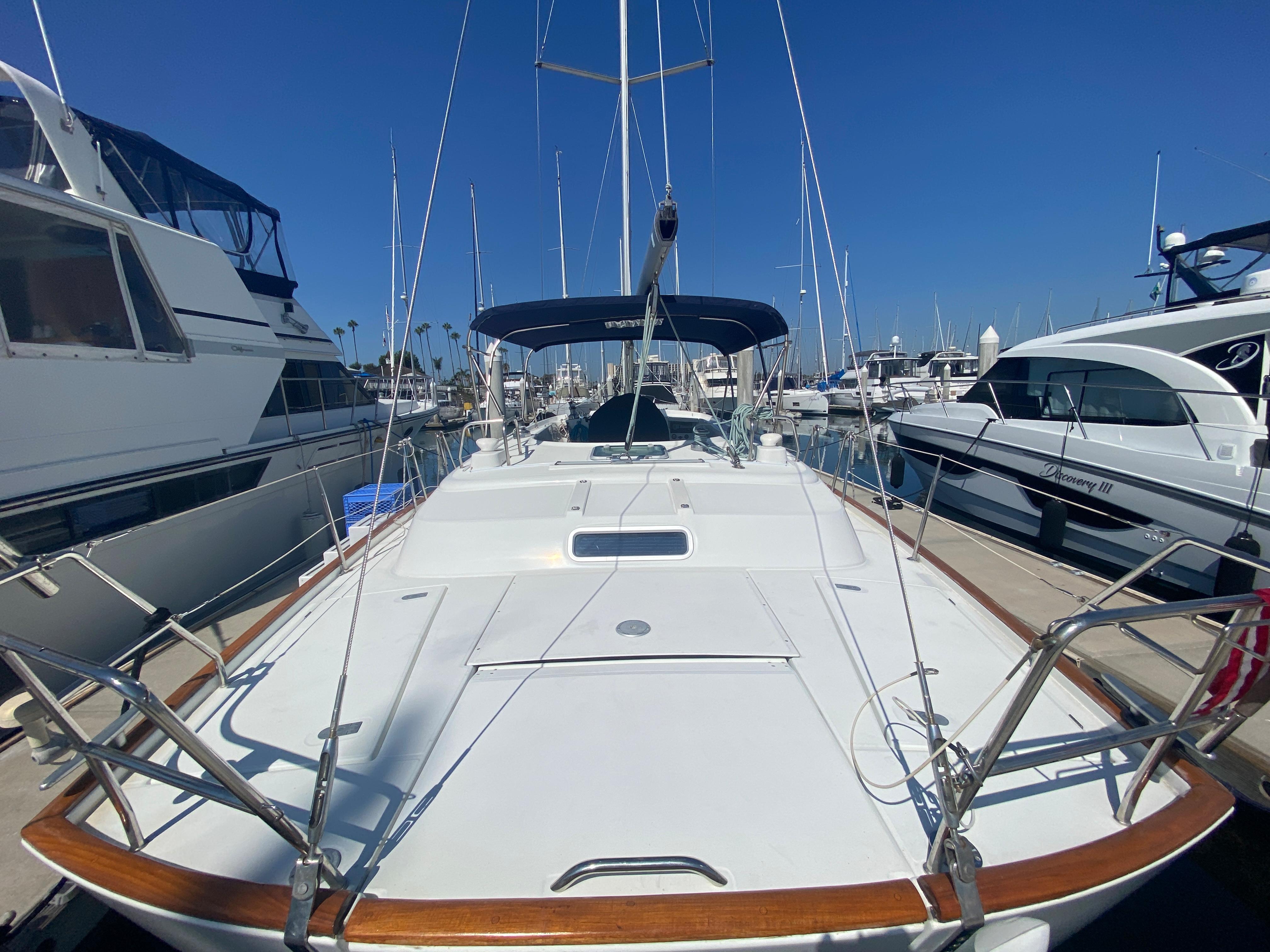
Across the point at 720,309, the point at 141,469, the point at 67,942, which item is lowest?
the point at 67,942

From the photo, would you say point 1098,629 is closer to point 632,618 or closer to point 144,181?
point 632,618

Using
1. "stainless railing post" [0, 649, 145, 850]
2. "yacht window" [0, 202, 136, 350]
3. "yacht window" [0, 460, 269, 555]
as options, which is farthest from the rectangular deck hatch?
"yacht window" [0, 202, 136, 350]

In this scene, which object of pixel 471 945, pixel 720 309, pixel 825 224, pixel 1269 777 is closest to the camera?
pixel 471 945

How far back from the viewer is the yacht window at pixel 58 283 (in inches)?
147

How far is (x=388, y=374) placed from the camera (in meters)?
20.6

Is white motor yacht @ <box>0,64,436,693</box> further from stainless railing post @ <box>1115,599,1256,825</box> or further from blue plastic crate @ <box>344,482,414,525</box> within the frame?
stainless railing post @ <box>1115,599,1256,825</box>

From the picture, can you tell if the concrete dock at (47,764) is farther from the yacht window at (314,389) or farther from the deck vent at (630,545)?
the yacht window at (314,389)

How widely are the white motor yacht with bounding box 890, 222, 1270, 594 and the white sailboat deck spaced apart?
9.54 ft

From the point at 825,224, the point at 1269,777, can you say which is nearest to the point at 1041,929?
the point at 825,224

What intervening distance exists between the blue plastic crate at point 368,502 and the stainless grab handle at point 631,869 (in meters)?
4.37

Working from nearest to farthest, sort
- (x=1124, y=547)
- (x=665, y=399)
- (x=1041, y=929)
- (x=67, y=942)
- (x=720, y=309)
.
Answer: (x=1041, y=929) < (x=67, y=942) < (x=720, y=309) < (x=1124, y=547) < (x=665, y=399)

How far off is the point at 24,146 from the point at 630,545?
6597 millimetres

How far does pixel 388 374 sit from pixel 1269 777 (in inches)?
889

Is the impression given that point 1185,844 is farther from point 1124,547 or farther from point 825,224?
point 1124,547
